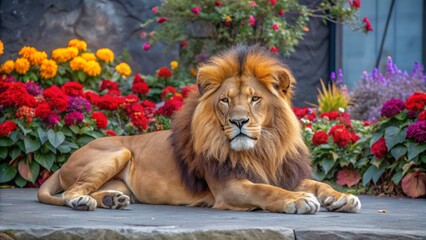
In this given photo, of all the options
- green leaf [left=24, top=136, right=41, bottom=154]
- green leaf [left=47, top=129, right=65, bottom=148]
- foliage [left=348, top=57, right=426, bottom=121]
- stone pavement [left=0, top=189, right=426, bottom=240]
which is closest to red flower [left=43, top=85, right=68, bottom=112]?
green leaf [left=47, top=129, right=65, bottom=148]

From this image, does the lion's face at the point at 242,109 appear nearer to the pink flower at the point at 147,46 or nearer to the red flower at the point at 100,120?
the red flower at the point at 100,120

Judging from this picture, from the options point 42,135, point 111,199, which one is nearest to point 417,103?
point 111,199

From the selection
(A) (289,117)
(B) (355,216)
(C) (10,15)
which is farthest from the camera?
(C) (10,15)

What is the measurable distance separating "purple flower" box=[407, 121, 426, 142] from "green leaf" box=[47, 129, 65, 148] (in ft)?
9.84

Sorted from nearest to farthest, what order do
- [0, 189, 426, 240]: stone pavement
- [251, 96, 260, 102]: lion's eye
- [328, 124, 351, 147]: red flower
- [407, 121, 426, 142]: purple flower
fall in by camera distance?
[0, 189, 426, 240]: stone pavement → [251, 96, 260, 102]: lion's eye → [407, 121, 426, 142]: purple flower → [328, 124, 351, 147]: red flower

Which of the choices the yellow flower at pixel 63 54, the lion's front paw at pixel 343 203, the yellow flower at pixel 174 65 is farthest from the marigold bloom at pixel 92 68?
the lion's front paw at pixel 343 203

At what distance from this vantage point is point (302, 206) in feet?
16.6

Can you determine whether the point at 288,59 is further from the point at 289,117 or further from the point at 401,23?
the point at 289,117

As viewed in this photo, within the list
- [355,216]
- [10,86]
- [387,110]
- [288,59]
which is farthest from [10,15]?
[355,216]

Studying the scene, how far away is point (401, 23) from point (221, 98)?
24.6 feet

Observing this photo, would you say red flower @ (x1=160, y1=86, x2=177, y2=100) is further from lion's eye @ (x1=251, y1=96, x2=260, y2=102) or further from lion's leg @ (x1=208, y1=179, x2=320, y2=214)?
lion's eye @ (x1=251, y1=96, x2=260, y2=102)

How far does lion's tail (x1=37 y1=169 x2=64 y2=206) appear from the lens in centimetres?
573

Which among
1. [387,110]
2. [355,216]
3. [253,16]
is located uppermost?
[253,16]

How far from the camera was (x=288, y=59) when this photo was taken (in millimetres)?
12023
